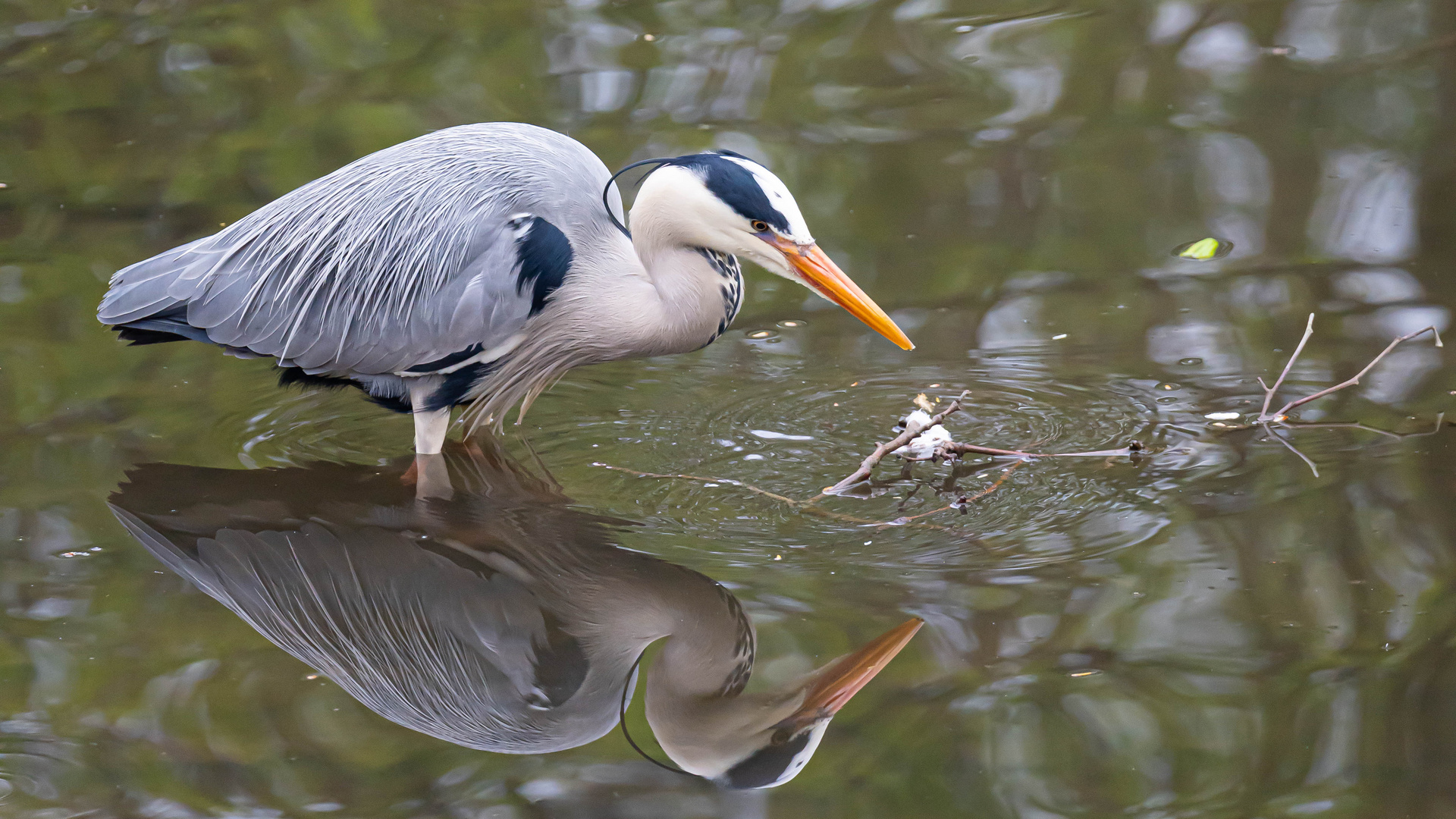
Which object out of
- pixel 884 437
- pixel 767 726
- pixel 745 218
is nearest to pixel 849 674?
pixel 767 726

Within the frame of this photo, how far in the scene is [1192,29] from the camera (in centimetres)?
834

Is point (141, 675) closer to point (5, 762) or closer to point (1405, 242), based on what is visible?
point (5, 762)

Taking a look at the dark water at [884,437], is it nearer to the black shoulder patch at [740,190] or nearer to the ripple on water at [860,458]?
the ripple on water at [860,458]

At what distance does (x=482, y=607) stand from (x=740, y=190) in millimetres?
1471

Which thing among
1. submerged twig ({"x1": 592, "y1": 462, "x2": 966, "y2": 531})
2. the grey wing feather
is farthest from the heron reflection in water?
the grey wing feather

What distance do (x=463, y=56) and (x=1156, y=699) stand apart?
6379 mm

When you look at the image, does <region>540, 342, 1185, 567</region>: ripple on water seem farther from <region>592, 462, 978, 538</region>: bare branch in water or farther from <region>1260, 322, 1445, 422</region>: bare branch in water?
<region>1260, 322, 1445, 422</region>: bare branch in water

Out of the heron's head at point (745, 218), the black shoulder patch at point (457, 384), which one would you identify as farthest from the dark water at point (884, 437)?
the heron's head at point (745, 218)

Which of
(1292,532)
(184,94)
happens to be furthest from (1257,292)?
(184,94)

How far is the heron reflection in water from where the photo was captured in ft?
12.5

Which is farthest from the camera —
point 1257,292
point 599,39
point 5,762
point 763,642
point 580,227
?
point 599,39

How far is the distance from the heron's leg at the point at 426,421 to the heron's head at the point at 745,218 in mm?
994

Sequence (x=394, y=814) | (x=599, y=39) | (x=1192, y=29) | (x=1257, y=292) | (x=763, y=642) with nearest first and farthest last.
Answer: (x=394, y=814) → (x=763, y=642) → (x=1257, y=292) → (x=1192, y=29) → (x=599, y=39)

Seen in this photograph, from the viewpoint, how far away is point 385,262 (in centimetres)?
511
